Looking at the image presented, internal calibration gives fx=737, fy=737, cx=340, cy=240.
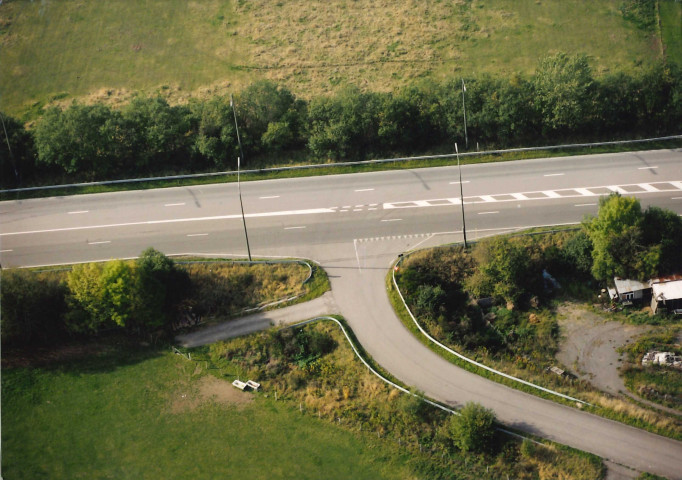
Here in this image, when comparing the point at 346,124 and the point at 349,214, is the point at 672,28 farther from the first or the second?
the point at 349,214

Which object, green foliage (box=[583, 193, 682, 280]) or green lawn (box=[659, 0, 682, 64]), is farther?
green lawn (box=[659, 0, 682, 64])

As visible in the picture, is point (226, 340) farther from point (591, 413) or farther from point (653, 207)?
point (653, 207)

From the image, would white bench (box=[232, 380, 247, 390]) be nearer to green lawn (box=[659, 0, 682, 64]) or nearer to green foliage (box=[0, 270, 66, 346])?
green foliage (box=[0, 270, 66, 346])

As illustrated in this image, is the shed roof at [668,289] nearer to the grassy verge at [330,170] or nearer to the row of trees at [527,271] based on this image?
the row of trees at [527,271]

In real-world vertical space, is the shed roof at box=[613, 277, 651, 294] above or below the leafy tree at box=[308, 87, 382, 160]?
below

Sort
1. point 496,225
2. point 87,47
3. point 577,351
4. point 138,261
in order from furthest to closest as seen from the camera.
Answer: point 87,47 → point 496,225 → point 138,261 → point 577,351

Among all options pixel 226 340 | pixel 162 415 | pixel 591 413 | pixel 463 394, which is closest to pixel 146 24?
pixel 226 340

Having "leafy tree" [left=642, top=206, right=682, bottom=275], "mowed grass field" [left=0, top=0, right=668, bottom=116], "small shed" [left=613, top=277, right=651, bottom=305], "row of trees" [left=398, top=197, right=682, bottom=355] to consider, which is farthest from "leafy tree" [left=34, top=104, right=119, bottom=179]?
"leafy tree" [left=642, top=206, right=682, bottom=275]
